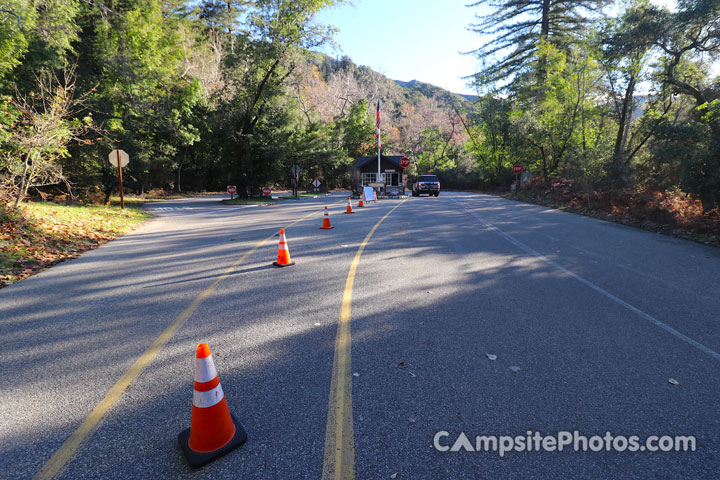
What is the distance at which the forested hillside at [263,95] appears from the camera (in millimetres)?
12922

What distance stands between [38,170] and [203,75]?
924 inches

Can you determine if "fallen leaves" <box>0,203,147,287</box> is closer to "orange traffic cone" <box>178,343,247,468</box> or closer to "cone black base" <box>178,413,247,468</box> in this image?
"cone black base" <box>178,413,247,468</box>

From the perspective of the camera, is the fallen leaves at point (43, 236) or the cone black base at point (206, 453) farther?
the fallen leaves at point (43, 236)

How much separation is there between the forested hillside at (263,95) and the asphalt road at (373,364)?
29.5 feet

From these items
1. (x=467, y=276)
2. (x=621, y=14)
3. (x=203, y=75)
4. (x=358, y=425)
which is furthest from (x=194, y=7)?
(x=358, y=425)

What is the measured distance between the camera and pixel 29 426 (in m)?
2.64

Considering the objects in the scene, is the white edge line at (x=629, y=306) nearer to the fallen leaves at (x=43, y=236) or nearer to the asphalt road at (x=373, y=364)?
the asphalt road at (x=373, y=364)

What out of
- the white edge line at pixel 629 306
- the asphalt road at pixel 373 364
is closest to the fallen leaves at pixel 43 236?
the asphalt road at pixel 373 364

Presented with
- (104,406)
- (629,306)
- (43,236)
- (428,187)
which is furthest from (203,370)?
(428,187)

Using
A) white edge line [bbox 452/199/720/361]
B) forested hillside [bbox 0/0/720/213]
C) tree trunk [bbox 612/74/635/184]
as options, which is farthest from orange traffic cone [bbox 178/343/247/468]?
tree trunk [bbox 612/74/635/184]

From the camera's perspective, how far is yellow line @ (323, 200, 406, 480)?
7.39ft

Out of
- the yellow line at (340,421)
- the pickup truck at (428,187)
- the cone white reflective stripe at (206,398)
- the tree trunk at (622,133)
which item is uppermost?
the tree trunk at (622,133)

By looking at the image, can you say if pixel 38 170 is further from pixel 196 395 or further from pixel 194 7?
pixel 194 7

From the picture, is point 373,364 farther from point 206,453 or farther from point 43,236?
point 43,236
